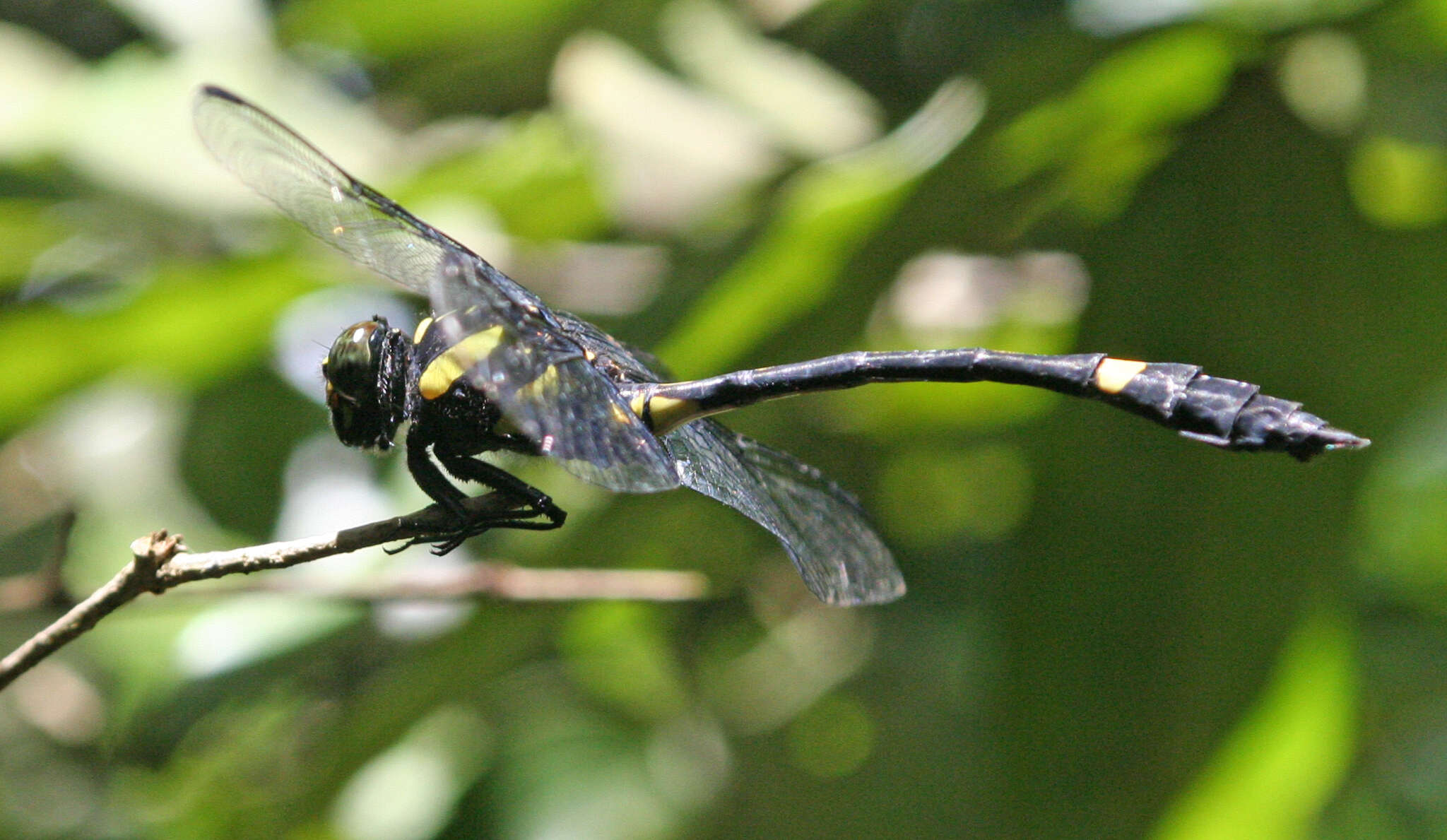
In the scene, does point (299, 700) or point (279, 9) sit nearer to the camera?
point (299, 700)

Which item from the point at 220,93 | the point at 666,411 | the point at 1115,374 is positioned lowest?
the point at 1115,374

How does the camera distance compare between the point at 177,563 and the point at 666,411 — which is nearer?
the point at 177,563

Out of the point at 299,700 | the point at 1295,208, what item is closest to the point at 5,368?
the point at 299,700

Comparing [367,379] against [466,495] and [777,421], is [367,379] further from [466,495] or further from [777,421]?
[777,421]

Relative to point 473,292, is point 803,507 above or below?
below

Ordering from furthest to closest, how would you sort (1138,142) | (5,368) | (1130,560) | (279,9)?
(279,9) → (5,368) → (1138,142) → (1130,560)

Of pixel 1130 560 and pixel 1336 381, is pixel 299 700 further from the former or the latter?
pixel 1336 381

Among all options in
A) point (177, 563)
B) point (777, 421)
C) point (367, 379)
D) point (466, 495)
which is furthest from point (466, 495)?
point (777, 421)

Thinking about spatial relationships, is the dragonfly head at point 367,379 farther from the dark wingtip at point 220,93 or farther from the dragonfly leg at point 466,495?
the dark wingtip at point 220,93
